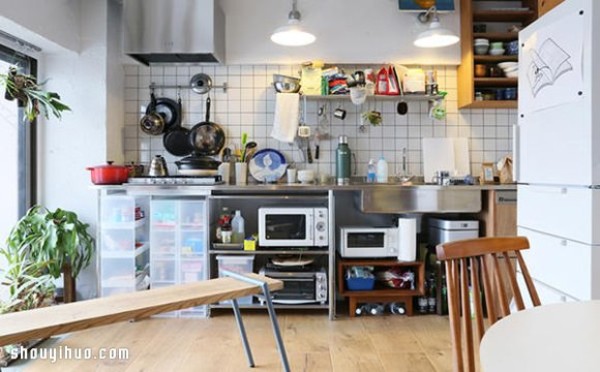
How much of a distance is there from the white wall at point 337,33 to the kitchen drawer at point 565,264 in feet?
5.99

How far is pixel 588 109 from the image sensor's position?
169cm

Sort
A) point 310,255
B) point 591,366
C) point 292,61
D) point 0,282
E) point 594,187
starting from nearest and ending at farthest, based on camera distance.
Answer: point 591,366
point 594,187
point 0,282
point 310,255
point 292,61

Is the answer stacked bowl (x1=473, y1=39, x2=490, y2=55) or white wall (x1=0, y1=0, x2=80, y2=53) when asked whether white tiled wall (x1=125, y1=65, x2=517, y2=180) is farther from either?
white wall (x1=0, y1=0, x2=80, y2=53)

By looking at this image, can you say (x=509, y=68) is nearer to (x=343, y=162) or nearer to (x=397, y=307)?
(x=343, y=162)

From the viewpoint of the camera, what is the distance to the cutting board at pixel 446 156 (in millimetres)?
3383

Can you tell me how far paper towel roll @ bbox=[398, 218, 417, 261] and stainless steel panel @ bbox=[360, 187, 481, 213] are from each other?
0.27 ft

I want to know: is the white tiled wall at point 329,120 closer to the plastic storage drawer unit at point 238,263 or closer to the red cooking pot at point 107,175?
the red cooking pot at point 107,175

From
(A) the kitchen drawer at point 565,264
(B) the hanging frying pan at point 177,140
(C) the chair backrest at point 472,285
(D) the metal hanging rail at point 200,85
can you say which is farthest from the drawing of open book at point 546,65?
(B) the hanging frying pan at point 177,140

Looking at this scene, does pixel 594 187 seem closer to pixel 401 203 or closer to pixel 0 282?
pixel 401 203

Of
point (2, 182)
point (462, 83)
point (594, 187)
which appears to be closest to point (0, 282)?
point (2, 182)

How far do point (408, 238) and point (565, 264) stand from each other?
3.58 feet

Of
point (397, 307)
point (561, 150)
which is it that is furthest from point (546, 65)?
point (397, 307)

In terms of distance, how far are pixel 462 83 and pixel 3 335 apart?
10.6ft

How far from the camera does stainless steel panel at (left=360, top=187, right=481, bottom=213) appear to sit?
2.82 metres
